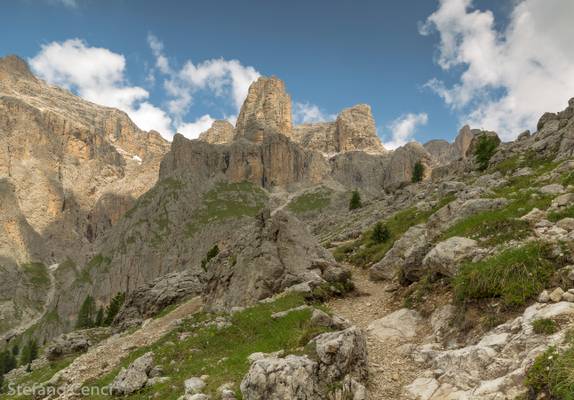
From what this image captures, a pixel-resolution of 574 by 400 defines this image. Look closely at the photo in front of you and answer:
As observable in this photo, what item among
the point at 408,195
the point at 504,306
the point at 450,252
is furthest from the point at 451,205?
the point at 408,195

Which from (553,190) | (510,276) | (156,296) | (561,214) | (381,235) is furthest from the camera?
(156,296)

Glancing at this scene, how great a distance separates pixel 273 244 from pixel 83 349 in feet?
79.9

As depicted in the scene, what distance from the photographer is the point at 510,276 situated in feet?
48.4

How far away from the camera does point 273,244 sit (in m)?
34.9

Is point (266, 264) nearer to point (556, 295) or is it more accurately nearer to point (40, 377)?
point (40, 377)

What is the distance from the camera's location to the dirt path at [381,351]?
13547 mm

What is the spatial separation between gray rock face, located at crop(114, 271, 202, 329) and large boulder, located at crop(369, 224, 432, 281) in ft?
89.5

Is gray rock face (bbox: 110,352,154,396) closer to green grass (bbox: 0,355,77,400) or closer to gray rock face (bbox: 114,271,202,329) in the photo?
green grass (bbox: 0,355,77,400)

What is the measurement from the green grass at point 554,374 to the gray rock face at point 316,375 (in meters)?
5.01

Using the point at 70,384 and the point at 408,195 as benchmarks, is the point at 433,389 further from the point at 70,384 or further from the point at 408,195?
the point at 408,195

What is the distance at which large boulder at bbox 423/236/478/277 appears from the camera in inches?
727

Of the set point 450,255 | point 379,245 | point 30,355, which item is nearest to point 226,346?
point 450,255

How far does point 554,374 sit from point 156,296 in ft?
172

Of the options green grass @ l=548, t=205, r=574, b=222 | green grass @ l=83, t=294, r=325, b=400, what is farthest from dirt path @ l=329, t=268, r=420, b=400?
green grass @ l=548, t=205, r=574, b=222
